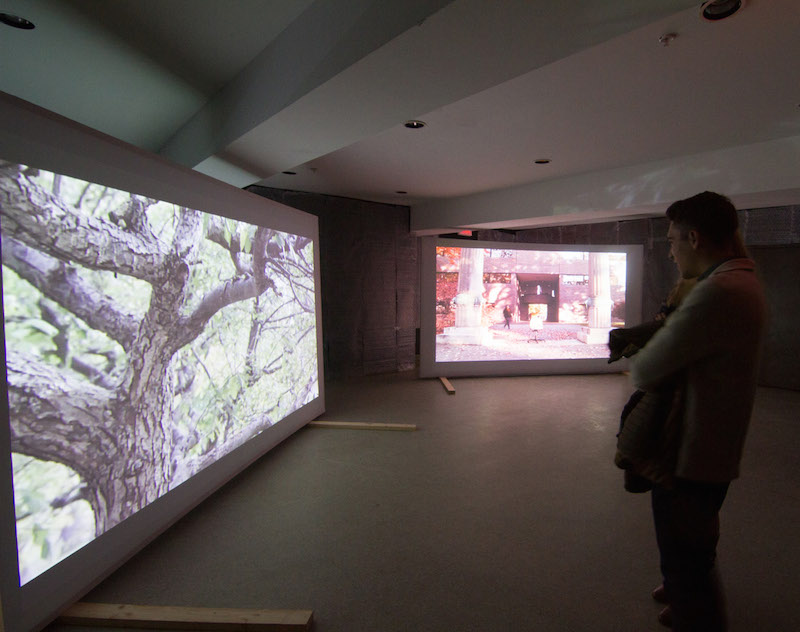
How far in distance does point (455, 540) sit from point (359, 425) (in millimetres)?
1759

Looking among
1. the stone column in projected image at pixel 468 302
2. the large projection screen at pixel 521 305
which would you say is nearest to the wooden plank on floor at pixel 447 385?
the large projection screen at pixel 521 305

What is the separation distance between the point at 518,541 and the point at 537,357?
383 cm

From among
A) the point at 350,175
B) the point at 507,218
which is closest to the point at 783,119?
the point at 507,218

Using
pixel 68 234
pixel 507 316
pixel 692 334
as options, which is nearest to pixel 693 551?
pixel 692 334

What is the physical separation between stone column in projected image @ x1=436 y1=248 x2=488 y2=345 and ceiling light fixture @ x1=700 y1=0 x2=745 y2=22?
373 cm

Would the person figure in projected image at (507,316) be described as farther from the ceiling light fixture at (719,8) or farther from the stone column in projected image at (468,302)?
the ceiling light fixture at (719,8)

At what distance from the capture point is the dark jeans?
1141 mm

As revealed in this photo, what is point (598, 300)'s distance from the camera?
571 centimetres

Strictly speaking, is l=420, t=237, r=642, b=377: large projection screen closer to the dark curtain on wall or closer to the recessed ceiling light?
the dark curtain on wall

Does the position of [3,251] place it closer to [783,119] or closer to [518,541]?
[518,541]

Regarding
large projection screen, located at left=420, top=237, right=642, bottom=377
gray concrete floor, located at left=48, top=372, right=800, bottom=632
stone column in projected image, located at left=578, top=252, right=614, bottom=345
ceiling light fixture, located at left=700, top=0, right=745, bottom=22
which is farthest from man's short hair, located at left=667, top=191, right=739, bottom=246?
stone column in projected image, located at left=578, top=252, right=614, bottom=345

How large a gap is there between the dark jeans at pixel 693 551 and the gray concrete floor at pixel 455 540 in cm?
50

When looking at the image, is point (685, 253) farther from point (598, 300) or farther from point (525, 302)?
point (598, 300)

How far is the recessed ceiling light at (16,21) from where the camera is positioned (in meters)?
1.83
